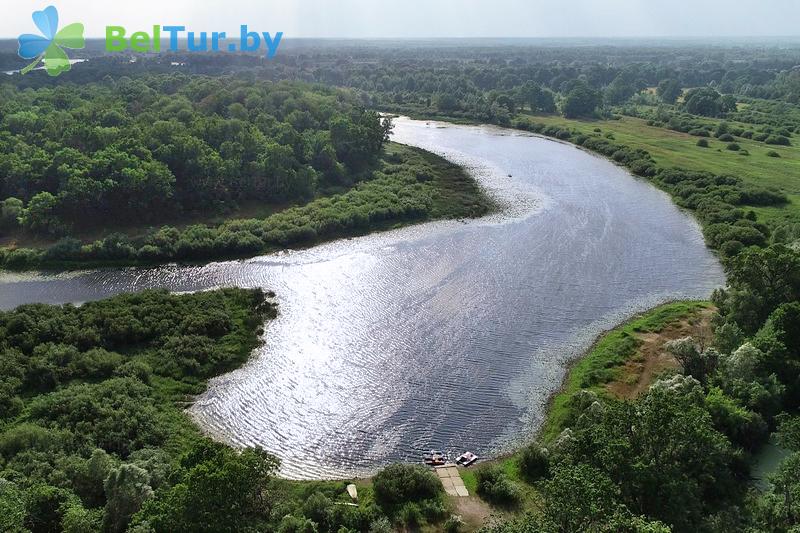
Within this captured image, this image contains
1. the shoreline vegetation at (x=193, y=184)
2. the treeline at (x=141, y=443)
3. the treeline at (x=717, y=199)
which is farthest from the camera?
the treeline at (x=717, y=199)

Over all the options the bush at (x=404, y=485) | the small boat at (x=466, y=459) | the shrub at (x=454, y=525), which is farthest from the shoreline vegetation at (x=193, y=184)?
the shrub at (x=454, y=525)

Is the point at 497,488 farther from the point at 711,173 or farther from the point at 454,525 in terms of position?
the point at 711,173

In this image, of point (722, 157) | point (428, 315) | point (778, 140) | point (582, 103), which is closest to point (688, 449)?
point (428, 315)

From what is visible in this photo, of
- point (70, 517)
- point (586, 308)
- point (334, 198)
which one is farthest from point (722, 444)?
point (334, 198)

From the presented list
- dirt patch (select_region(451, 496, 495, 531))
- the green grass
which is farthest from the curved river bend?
dirt patch (select_region(451, 496, 495, 531))

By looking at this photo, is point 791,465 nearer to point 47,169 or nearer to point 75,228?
point 75,228

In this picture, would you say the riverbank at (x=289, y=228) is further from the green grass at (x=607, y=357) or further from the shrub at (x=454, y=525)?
the shrub at (x=454, y=525)
